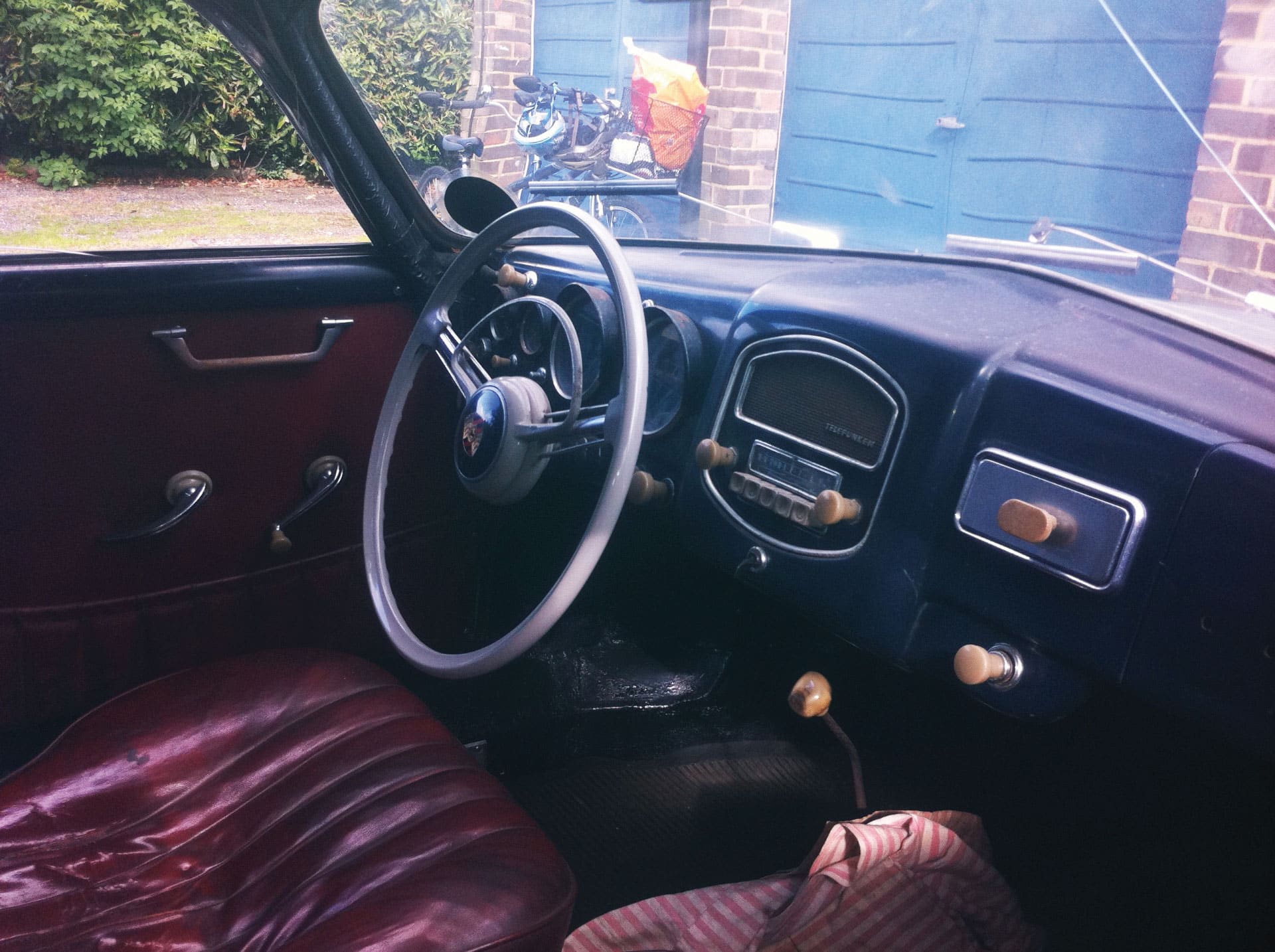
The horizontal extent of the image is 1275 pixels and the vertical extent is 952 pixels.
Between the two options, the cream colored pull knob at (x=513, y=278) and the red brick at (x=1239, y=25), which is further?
the cream colored pull knob at (x=513, y=278)

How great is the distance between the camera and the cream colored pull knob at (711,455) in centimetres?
145

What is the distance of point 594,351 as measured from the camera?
1.64 meters

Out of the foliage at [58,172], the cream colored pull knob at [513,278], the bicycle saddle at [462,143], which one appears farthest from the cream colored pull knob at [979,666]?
the foliage at [58,172]

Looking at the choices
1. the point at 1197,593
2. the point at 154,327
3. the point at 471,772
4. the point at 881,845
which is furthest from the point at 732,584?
the point at 154,327

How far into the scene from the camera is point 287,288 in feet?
5.59

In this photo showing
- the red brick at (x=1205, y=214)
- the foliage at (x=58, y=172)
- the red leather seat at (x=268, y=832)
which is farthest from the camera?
the foliage at (x=58, y=172)

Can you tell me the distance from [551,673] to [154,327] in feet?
2.98

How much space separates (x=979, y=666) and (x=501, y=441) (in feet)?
2.25

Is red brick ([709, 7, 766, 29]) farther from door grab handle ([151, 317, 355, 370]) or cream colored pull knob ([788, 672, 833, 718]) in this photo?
cream colored pull knob ([788, 672, 833, 718])

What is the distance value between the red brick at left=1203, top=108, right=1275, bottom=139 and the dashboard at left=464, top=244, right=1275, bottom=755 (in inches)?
9.3

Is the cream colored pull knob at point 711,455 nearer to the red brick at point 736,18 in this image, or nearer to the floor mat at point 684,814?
the floor mat at point 684,814

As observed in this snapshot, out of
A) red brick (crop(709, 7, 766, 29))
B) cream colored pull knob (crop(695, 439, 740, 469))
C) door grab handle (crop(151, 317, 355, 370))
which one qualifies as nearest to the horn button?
cream colored pull knob (crop(695, 439, 740, 469))

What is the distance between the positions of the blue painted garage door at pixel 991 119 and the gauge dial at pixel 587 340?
16.1 inches

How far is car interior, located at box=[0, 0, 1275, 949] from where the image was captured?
1105mm
